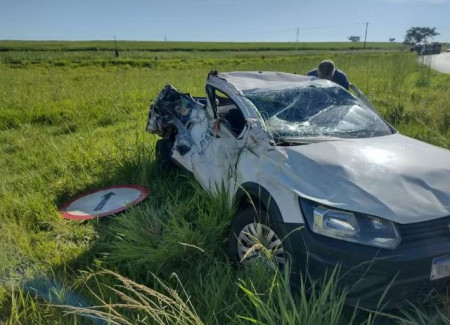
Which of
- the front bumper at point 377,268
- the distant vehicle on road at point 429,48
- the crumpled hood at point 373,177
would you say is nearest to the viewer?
the front bumper at point 377,268

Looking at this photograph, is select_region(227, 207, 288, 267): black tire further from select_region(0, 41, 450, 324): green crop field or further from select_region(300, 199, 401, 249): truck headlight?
select_region(300, 199, 401, 249): truck headlight

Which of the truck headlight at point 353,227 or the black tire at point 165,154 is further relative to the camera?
the black tire at point 165,154

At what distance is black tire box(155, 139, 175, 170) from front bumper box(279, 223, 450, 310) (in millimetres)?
2948

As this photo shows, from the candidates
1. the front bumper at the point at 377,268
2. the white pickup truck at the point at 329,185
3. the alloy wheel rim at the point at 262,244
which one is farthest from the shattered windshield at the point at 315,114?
the front bumper at the point at 377,268

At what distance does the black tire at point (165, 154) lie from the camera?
4988 millimetres

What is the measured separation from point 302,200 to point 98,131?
6.58 m

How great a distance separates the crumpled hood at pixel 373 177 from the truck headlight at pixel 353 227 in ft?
0.20

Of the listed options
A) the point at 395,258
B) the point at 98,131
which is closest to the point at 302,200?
the point at 395,258

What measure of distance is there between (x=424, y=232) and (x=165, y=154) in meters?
3.45

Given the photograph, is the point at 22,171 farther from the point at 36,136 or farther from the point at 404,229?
the point at 404,229

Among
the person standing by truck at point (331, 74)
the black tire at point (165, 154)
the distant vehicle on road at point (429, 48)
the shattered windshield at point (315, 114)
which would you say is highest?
the distant vehicle on road at point (429, 48)

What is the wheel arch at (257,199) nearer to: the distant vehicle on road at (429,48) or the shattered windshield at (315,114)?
the shattered windshield at (315,114)

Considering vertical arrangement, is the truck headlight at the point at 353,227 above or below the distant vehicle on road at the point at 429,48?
below

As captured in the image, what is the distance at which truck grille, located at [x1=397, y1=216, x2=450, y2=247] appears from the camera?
224 cm
